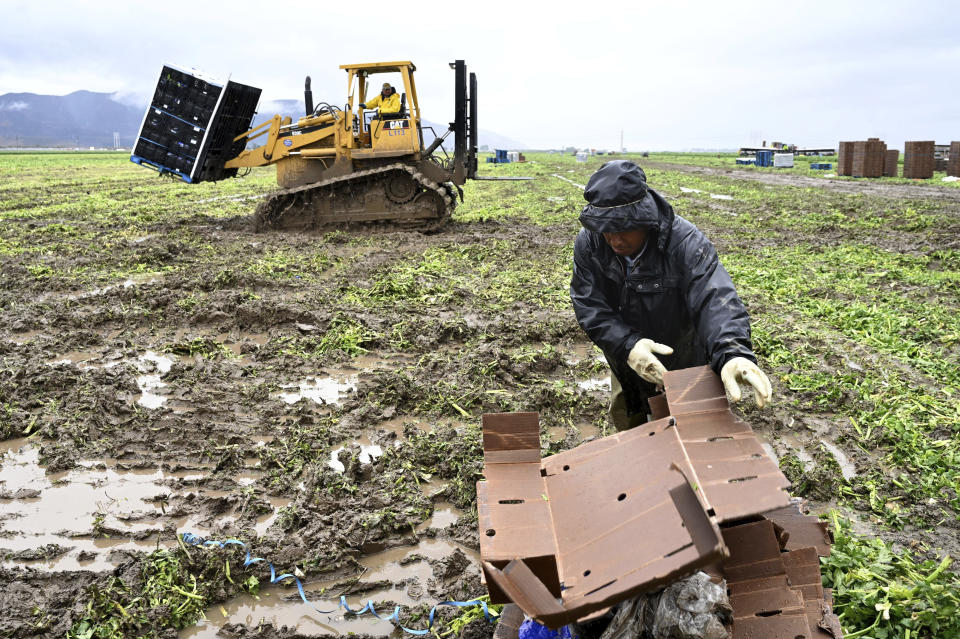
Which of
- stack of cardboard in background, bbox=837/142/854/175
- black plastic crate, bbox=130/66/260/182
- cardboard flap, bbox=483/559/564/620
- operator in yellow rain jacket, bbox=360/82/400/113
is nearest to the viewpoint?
cardboard flap, bbox=483/559/564/620

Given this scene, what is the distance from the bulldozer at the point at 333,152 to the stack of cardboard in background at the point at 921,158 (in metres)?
24.2

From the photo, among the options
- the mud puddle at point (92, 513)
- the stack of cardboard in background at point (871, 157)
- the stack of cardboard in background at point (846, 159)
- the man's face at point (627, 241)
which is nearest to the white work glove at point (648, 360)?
the man's face at point (627, 241)

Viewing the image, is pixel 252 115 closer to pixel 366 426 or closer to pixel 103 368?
pixel 103 368

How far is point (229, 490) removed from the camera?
4.23 meters

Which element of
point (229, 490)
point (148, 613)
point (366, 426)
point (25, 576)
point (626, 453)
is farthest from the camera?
point (366, 426)

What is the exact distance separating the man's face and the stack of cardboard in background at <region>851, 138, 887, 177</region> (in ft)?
111

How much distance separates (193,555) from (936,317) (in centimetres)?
757

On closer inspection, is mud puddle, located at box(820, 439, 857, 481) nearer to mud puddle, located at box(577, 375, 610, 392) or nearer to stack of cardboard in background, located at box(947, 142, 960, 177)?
mud puddle, located at box(577, 375, 610, 392)

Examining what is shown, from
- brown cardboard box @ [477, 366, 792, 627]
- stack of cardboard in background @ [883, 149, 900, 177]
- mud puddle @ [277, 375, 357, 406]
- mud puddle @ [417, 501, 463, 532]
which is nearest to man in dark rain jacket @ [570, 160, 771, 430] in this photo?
brown cardboard box @ [477, 366, 792, 627]

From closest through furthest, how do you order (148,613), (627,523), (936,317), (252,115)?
(627,523) < (148,613) < (936,317) < (252,115)

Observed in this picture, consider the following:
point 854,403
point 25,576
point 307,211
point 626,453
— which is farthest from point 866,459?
point 307,211

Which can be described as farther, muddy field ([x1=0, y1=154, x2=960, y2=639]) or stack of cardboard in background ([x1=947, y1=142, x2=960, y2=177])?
stack of cardboard in background ([x1=947, y1=142, x2=960, y2=177])

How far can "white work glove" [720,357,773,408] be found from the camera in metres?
2.36

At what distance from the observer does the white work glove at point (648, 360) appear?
2.94 metres
